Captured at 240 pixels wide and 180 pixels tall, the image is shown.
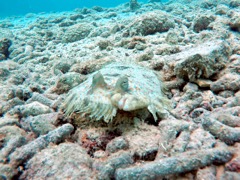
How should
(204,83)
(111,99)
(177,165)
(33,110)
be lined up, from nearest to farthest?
(177,165) → (111,99) → (33,110) → (204,83)

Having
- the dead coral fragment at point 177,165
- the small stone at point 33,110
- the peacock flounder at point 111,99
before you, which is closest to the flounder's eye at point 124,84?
the peacock flounder at point 111,99

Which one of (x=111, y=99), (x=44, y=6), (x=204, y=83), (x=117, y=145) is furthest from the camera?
(x=44, y=6)

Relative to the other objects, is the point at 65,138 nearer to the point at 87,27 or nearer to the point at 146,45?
the point at 146,45

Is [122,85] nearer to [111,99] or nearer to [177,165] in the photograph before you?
[111,99]

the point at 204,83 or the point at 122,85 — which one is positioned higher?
the point at 122,85

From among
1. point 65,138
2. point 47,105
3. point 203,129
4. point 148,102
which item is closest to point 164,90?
point 148,102

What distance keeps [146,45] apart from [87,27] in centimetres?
531

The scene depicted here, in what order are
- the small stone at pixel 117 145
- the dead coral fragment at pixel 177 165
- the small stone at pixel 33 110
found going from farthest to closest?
the small stone at pixel 33 110 → the small stone at pixel 117 145 → the dead coral fragment at pixel 177 165

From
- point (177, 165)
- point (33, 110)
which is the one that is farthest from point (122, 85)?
point (33, 110)

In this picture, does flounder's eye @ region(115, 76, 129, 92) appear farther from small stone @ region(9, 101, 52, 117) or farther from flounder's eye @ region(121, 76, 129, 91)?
small stone @ region(9, 101, 52, 117)

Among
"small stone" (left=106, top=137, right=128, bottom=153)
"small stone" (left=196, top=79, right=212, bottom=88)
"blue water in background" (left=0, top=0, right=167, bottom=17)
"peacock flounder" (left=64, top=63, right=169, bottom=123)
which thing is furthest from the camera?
"blue water in background" (left=0, top=0, right=167, bottom=17)

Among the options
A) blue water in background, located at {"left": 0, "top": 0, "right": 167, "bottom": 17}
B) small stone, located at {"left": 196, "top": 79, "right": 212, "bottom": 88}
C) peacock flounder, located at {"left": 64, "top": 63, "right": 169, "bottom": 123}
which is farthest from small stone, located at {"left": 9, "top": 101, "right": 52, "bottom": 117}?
blue water in background, located at {"left": 0, "top": 0, "right": 167, "bottom": 17}

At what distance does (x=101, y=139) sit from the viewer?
2.34 meters

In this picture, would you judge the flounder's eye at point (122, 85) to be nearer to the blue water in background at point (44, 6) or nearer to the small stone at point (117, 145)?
the small stone at point (117, 145)
